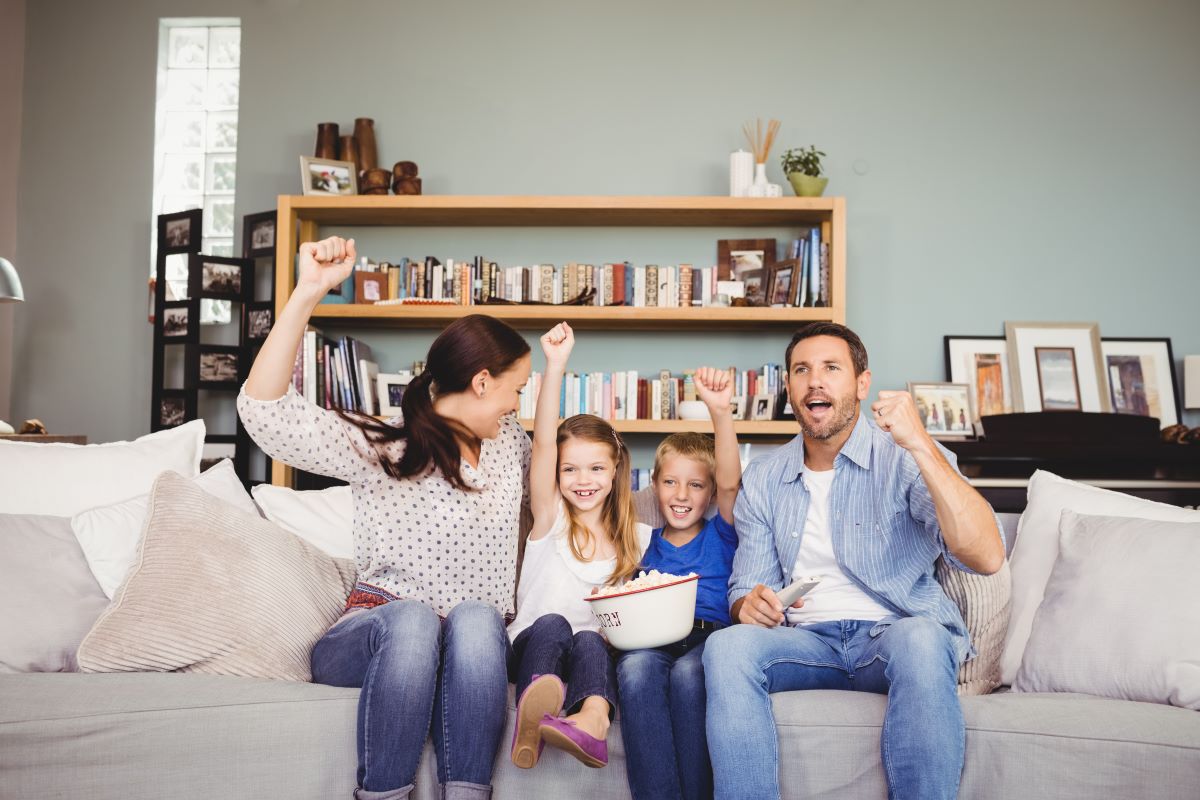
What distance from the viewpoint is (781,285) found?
3643 millimetres

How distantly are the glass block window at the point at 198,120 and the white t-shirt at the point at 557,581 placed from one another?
111 inches

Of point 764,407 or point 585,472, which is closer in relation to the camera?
point 585,472

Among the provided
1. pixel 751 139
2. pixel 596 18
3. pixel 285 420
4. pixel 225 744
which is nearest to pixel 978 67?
pixel 751 139

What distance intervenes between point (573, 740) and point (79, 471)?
132 cm

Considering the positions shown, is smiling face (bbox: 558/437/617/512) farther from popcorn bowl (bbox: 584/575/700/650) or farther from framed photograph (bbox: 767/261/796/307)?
framed photograph (bbox: 767/261/796/307)

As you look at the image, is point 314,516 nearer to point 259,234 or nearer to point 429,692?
point 429,692

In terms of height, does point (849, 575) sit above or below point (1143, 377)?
below

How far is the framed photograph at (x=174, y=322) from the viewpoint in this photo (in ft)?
12.4

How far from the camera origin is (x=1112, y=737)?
1506 mm

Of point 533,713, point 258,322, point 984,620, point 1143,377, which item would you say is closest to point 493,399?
point 533,713

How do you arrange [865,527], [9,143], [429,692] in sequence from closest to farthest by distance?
[429,692] < [865,527] < [9,143]

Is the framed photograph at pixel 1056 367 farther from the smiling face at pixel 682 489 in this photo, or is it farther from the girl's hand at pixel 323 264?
the girl's hand at pixel 323 264

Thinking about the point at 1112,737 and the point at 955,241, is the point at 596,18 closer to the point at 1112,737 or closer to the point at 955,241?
the point at 955,241

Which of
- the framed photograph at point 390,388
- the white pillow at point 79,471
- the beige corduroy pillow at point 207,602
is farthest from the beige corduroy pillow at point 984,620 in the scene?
the framed photograph at point 390,388
